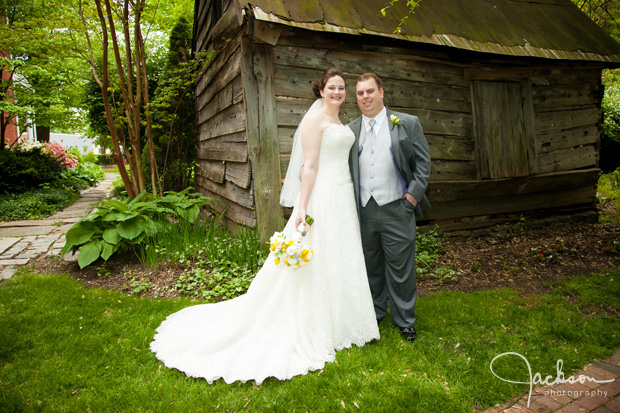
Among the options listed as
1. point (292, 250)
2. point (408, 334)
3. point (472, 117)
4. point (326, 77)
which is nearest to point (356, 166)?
point (326, 77)

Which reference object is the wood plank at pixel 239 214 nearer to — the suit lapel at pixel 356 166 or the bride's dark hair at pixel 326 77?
the suit lapel at pixel 356 166

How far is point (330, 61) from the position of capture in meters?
5.13

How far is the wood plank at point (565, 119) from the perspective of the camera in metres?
6.93

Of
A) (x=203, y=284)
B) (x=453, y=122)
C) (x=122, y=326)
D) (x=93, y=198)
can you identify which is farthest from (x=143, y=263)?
(x=93, y=198)

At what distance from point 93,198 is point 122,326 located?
8792 millimetres

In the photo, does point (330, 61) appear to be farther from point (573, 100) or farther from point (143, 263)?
point (573, 100)

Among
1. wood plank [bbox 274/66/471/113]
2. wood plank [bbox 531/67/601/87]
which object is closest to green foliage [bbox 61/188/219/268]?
wood plank [bbox 274/66/471/113]

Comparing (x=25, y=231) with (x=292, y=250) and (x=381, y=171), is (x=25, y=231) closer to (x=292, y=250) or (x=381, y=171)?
(x=292, y=250)

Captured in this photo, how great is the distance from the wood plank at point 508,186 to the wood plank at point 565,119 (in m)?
0.86

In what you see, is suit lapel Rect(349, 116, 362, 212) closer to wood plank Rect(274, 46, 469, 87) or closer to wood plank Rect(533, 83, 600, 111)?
wood plank Rect(274, 46, 469, 87)

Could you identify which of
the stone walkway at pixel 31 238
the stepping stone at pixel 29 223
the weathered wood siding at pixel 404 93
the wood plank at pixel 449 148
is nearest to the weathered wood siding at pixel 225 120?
the weathered wood siding at pixel 404 93

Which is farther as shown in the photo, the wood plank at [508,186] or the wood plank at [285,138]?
the wood plank at [508,186]

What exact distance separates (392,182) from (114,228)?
11.7 feet

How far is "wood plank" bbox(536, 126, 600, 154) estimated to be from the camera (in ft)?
22.9
